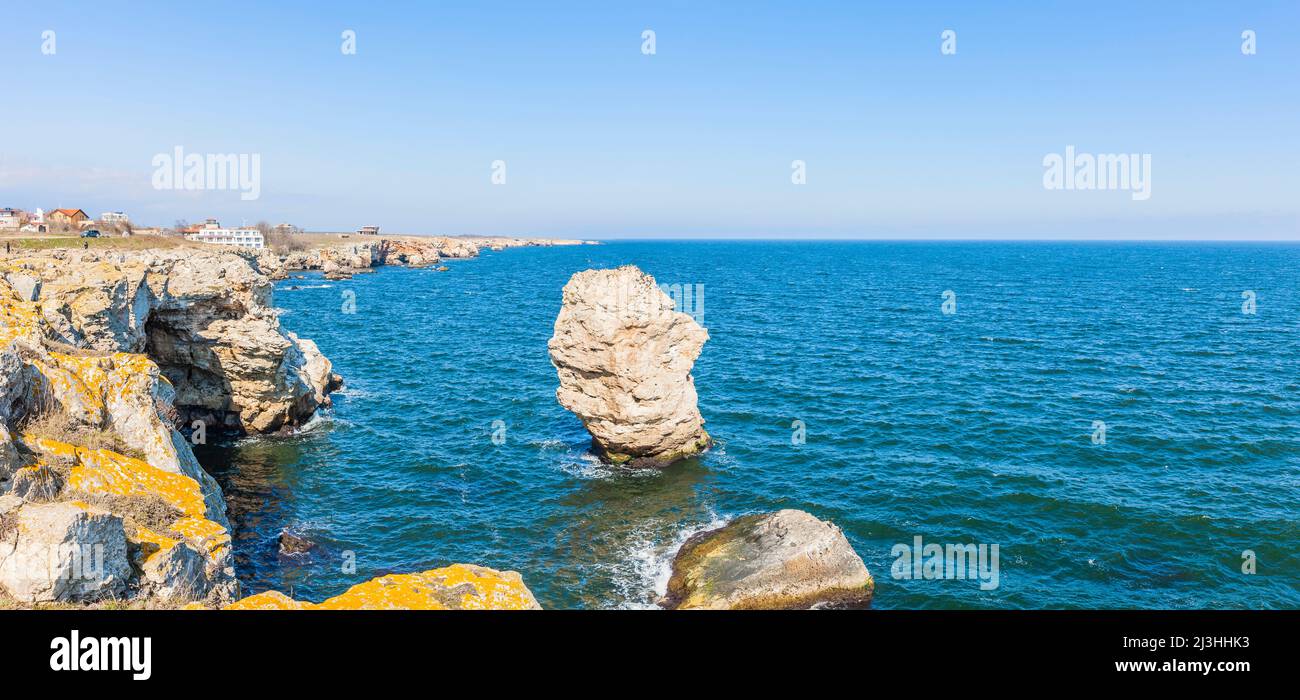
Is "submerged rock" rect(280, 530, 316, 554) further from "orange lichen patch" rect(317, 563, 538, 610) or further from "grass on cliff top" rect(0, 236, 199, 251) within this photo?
"grass on cliff top" rect(0, 236, 199, 251)

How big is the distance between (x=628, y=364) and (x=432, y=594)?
2566cm

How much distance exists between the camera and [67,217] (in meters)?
134

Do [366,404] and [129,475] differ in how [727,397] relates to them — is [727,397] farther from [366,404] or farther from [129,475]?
[129,475]

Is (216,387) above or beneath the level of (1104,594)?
above

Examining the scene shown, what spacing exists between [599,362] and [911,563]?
17.6 metres

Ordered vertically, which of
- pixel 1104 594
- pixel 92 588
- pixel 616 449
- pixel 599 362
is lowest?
pixel 1104 594

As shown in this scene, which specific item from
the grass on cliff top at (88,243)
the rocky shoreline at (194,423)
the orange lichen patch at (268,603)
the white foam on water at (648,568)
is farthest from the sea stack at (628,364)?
the grass on cliff top at (88,243)

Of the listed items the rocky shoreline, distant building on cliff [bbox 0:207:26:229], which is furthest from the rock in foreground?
distant building on cliff [bbox 0:207:26:229]

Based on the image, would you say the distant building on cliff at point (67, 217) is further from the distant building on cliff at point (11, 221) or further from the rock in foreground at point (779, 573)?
the rock in foreground at point (779, 573)

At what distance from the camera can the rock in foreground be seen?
2488cm

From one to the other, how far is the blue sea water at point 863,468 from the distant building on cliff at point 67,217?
313 ft

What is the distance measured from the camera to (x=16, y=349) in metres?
17.7

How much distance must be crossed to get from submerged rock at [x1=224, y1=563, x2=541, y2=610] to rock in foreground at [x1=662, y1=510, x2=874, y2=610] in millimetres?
13144
